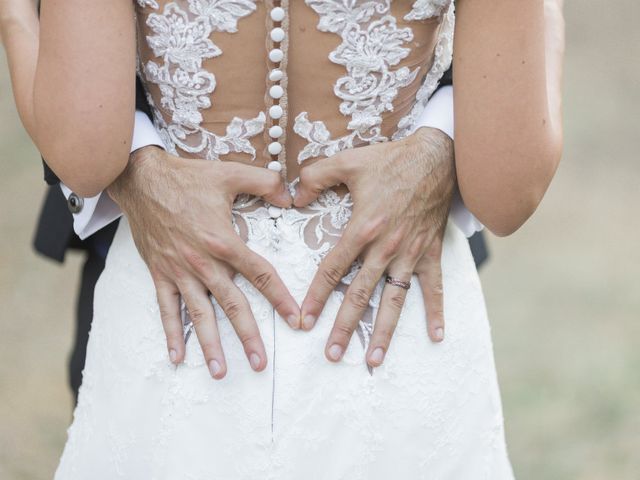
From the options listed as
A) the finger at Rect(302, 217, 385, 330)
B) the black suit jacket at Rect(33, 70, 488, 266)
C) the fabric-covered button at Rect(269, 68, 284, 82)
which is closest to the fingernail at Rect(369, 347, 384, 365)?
the finger at Rect(302, 217, 385, 330)

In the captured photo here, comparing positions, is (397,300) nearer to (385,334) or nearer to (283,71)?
(385,334)

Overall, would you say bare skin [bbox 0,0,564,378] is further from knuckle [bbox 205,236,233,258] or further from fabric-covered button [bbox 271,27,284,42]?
fabric-covered button [bbox 271,27,284,42]

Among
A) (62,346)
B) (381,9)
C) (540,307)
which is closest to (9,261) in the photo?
(62,346)

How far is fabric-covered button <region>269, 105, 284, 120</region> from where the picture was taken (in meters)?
1.46

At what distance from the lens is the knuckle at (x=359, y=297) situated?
148 centimetres

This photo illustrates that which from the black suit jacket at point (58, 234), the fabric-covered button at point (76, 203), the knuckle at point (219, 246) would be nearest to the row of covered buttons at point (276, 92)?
the knuckle at point (219, 246)

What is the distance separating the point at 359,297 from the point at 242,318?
18 centimetres

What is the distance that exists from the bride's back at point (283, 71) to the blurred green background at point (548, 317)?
7.44 feet

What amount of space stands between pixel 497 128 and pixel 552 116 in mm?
154

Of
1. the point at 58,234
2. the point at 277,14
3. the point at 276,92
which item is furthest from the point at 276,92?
the point at 58,234

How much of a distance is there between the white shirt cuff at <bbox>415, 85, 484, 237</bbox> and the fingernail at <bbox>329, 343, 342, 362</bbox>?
0.35 metres

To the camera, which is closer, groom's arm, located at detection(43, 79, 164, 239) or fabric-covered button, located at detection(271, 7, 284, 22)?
fabric-covered button, located at detection(271, 7, 284, 22)

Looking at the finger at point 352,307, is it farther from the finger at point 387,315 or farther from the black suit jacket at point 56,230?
the black suit jacket at point 56,230

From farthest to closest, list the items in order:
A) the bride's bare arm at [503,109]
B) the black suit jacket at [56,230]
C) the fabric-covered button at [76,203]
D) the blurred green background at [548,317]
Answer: the blurred green background at [548,317], the black suit jacket at [56,230], the fabric-covered button at [76,203], the bride's bare arm at [503,109]
